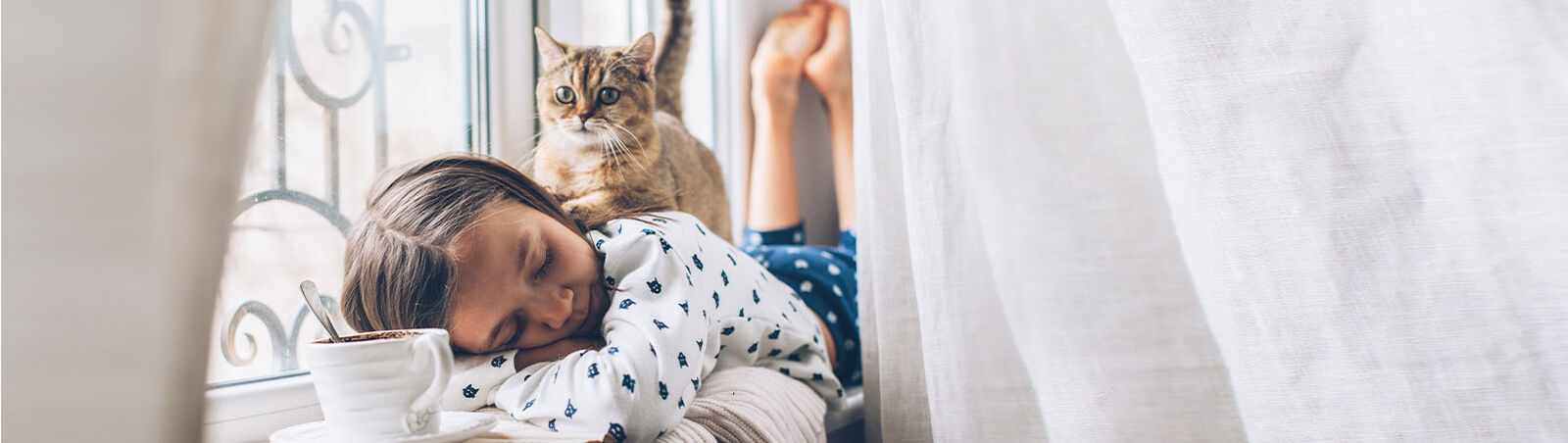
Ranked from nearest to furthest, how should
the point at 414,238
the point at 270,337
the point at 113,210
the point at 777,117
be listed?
the point at 113,210 < the point at 414,238 < the point at 270,337 < the point at 777,117

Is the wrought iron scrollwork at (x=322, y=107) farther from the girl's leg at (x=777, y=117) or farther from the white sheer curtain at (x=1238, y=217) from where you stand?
the girl's leg at (x=777, y=117)

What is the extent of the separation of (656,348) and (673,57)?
2.06 ft

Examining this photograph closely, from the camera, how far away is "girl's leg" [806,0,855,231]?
1.44 metres

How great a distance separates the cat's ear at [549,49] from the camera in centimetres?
91

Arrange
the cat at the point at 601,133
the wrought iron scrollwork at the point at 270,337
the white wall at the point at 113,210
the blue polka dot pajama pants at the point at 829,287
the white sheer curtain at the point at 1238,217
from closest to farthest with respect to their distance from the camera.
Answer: the white wall at the point at 113,210 → the white sheer curtain at the point at 1238,217 → the wrought iron scrollwork at the point at 270,337 → the cat at the point at 601,133 → the blue polka dot pajama pants at the point at 829,287

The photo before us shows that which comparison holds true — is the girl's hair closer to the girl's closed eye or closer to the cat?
the girl's closed eye

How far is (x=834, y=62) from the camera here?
144 cm

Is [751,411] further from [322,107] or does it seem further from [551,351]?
[322,107]

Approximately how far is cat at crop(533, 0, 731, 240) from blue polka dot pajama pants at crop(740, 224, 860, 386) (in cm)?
23

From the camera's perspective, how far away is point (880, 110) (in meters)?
0.70

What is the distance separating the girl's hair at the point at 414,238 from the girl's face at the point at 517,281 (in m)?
0.01

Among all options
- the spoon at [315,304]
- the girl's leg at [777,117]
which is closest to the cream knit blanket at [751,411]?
the spoon at [315,304]

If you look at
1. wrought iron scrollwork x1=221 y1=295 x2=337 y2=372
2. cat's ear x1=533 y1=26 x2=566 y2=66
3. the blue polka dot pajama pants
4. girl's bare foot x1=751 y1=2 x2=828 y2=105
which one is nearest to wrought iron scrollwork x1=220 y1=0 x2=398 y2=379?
wrought iron scrollwork x1=221 y1=295 x2=337 y2=372

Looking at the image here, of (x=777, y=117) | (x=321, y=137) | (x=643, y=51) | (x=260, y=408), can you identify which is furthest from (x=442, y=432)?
(x=777, y=117)
